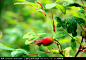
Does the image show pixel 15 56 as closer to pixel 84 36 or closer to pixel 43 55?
pixel 43 55

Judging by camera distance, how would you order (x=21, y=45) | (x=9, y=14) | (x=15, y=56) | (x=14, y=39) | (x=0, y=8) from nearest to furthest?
(x=15, y=56) < (x=14, y=39) < (x=21, y=45) < (x=9, y=14) < (x=0, y=8)

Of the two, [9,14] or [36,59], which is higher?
[9,14]

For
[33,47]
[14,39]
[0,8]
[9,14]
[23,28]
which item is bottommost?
[33,47]

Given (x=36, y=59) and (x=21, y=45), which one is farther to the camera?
(x=21, y=45)

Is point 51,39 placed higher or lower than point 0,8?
lower

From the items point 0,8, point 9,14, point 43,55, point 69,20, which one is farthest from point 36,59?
point 0,8

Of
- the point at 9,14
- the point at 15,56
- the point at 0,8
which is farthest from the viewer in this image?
the point at 0,8

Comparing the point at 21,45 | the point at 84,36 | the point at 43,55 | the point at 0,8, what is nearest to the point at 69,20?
the point at 84,36

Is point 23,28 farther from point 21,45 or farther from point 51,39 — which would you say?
point 51,39

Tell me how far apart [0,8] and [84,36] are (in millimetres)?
2587

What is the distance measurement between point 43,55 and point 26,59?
88 millimetres

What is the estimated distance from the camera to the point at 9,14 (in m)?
2.23

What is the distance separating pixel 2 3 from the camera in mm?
2754

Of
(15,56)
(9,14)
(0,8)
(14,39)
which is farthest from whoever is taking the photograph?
(0,8)
